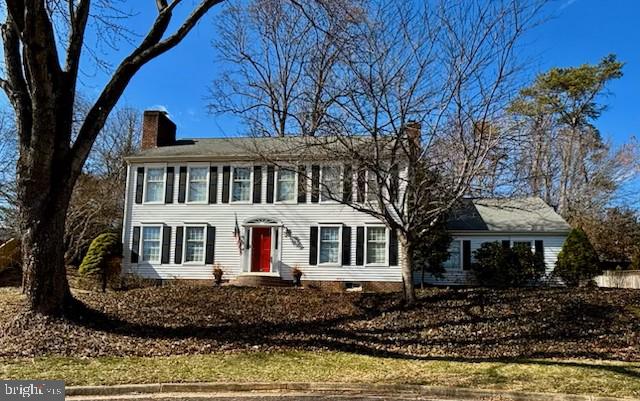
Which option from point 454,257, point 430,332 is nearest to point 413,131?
point 430,332

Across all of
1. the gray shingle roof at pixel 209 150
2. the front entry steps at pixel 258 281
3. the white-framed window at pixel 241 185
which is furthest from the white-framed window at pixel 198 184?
the front entry steps at pixel 258 281

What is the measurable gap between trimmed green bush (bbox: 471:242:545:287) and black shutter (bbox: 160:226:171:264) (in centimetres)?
1175

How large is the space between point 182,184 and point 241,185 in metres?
2.33

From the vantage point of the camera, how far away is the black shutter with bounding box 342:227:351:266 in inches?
766

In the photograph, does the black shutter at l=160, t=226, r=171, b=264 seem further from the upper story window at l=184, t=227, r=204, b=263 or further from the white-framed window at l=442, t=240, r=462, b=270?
the white-framed window at l=442, t=240, r=462, b=270

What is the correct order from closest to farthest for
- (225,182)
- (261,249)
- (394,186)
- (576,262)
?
(394,186), (576,262), (261,249), (225,182)

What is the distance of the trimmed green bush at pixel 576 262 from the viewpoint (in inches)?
741

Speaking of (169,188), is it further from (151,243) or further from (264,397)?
(264,397)

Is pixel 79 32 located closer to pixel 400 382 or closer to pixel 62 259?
pixel 62 259

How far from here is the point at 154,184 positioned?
21234 millimetres

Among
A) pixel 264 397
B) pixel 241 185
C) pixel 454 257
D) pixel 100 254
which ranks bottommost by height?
pixel 264 397

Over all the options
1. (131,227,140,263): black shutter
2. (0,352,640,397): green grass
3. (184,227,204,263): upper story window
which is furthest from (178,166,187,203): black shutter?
(0,352,640,397): green grass

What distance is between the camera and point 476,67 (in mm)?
12320

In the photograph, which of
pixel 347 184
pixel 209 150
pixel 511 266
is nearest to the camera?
pixel 347 184
